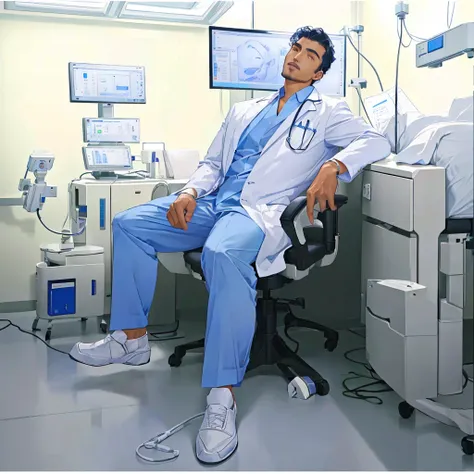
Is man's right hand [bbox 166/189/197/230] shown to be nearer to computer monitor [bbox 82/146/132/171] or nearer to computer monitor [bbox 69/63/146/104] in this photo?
computer monitor [bbox 82/146/132/171]

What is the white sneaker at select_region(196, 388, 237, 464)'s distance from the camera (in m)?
1.48

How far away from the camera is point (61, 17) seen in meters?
2.94

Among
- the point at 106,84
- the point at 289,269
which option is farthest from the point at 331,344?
the point at 106,84

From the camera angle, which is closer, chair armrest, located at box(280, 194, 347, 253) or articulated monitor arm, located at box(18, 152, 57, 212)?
chair armrest, located at box(280, 194, 347, 253)

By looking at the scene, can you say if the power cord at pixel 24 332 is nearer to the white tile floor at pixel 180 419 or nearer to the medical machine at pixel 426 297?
the white tile floor at pixel 180 419

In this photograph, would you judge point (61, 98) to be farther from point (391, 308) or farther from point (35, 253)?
point (391, 308)

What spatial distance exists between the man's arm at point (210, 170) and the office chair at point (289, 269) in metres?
0.27

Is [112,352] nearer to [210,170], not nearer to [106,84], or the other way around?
[210,170]

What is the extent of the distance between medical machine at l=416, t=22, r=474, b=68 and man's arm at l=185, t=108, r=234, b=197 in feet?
2.38

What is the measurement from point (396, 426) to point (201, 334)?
1.12 metres

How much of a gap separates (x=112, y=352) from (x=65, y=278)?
60 centimetres

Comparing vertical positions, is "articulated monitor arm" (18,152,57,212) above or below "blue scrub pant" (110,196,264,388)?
above

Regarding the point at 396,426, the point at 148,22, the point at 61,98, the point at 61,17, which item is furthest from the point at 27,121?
the point at 396,426

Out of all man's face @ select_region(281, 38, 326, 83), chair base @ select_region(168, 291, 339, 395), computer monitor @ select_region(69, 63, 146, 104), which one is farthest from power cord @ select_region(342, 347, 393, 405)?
computer monitor @ select_region(69, 63, 146, 104)
